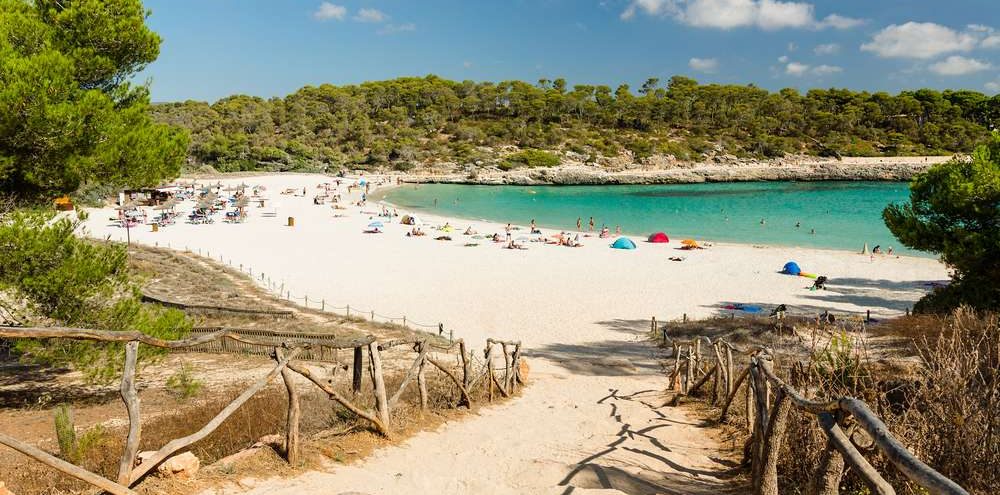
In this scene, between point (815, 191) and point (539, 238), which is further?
point (815, 191)


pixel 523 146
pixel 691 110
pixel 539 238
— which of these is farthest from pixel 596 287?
pixel 691 110

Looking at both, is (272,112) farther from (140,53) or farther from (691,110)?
(140,53)

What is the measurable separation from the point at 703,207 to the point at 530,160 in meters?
34.4

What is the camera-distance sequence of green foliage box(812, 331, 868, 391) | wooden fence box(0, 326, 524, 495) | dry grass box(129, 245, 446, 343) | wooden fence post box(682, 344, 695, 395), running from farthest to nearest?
dry grass box(129, 245, 446, 343) < wooden fence post box(682, 344, 695, 395) < green foliage box(812, 331, 868, 391) < wooden fence box(0, 326, 524, 495)

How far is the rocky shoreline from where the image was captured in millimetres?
79000

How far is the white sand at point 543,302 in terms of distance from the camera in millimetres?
5477

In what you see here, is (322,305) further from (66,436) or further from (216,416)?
(216,416)

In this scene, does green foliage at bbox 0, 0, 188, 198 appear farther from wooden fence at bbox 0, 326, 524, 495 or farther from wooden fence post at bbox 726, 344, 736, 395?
wooden fence post at bbox 726, 344, 736, 395

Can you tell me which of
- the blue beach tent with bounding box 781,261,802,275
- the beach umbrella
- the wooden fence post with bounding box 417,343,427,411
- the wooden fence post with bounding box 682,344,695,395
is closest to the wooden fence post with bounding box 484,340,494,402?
the wooden fence post with bounding box 417,343,427,411

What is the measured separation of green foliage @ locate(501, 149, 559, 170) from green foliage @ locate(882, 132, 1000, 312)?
7107 cm

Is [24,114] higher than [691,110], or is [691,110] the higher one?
[691,110]

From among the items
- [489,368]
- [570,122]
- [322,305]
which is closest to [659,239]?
[322,305]

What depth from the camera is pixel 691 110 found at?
369ft

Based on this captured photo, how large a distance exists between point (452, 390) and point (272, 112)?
3908 inches
